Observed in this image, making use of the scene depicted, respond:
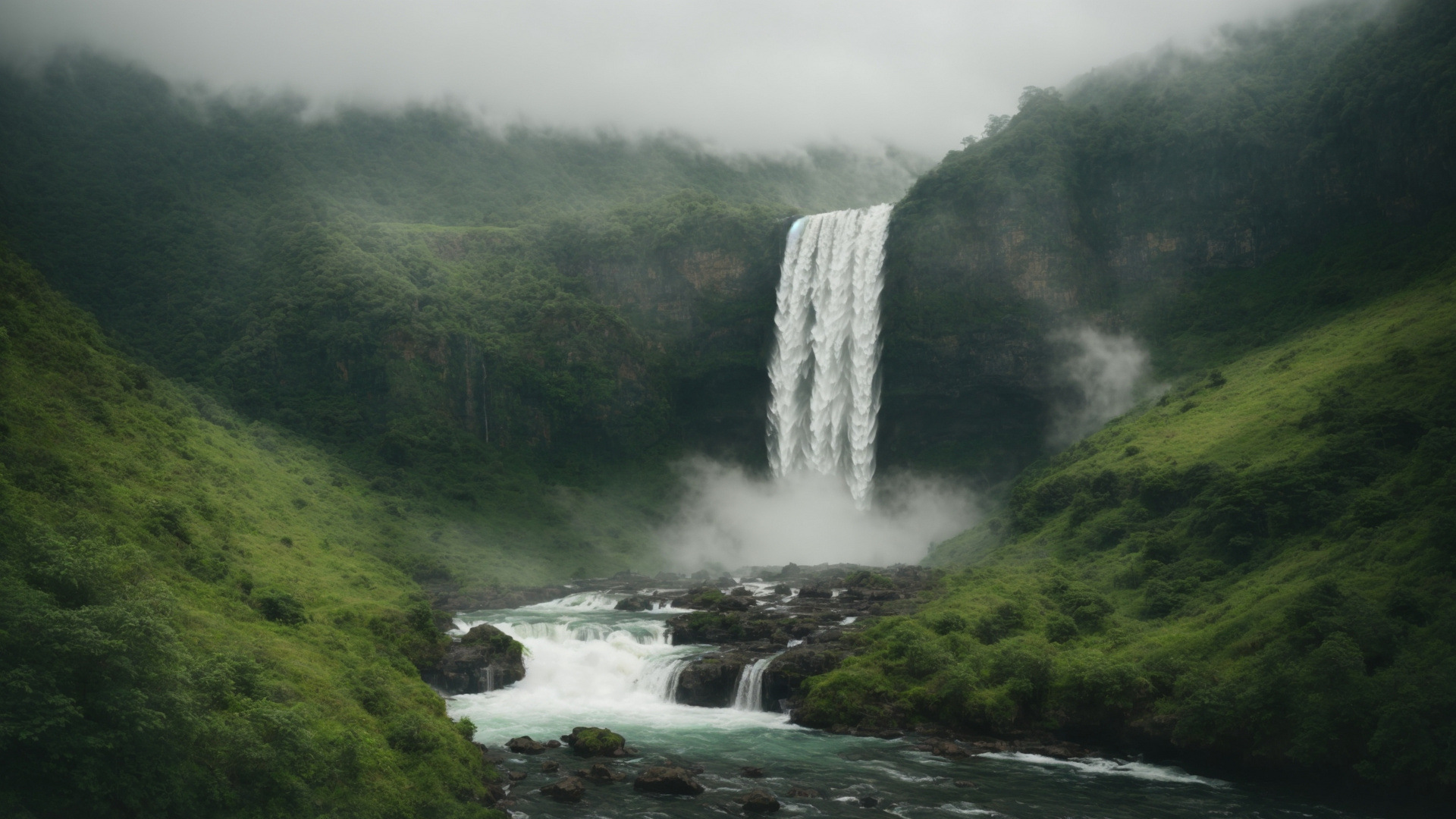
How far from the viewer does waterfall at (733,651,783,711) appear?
36.7 meters

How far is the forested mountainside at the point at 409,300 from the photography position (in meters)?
84.2

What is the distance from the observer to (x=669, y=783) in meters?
26.4

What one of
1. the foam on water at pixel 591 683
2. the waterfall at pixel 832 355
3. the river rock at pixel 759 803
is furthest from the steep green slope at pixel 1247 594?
the waterfall at pixel 832 355

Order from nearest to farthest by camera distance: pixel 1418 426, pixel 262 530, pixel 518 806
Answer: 1. pixel 518 806
2. pixel 1418 426
3. pixel 262 530

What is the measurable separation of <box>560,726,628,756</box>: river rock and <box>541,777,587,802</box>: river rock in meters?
3.64

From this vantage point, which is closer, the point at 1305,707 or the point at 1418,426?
the point at 1305,707

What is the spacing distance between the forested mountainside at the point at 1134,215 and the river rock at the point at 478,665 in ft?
171

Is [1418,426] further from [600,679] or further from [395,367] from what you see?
[395,367]

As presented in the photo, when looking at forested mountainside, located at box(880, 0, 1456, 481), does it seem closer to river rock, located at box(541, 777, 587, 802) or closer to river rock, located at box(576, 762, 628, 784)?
river rock, located at box(576, 762, 628, 784)

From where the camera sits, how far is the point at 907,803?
25.5 metres

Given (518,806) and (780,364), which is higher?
(780,364)

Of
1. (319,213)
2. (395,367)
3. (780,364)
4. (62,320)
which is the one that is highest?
(319,213)

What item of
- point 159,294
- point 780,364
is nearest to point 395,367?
point 159,294

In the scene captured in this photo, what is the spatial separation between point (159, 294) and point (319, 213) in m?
17.9
